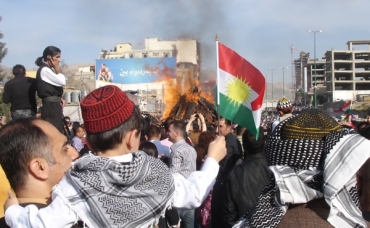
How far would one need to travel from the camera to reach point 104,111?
290 centimetres

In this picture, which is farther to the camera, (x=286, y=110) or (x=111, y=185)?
(x=286, y=110)

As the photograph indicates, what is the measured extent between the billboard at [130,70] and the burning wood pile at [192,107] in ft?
157

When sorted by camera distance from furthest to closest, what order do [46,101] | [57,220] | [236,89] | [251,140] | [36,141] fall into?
[46,101] → [251,140] → [236,89] → [36,141] → [57,220]

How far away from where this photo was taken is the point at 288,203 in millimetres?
2629

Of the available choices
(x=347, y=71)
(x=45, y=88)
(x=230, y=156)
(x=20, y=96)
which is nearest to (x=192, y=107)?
(x=230, y=156)

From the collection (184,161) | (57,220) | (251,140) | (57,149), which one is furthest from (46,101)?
(57,220)

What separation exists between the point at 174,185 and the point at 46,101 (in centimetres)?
403

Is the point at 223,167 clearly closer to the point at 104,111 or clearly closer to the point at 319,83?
the point at 104,111

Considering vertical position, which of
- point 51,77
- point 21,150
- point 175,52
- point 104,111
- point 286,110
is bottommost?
point 286,110

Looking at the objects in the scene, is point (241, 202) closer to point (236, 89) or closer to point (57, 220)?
point (236, 89)

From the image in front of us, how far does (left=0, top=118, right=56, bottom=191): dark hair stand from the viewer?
2.79 metres

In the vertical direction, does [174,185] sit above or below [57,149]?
below

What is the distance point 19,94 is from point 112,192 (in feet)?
15.5

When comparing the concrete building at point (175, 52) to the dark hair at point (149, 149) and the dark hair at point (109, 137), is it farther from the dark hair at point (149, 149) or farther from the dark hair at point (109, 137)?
the dark hair at point (109, 137)
